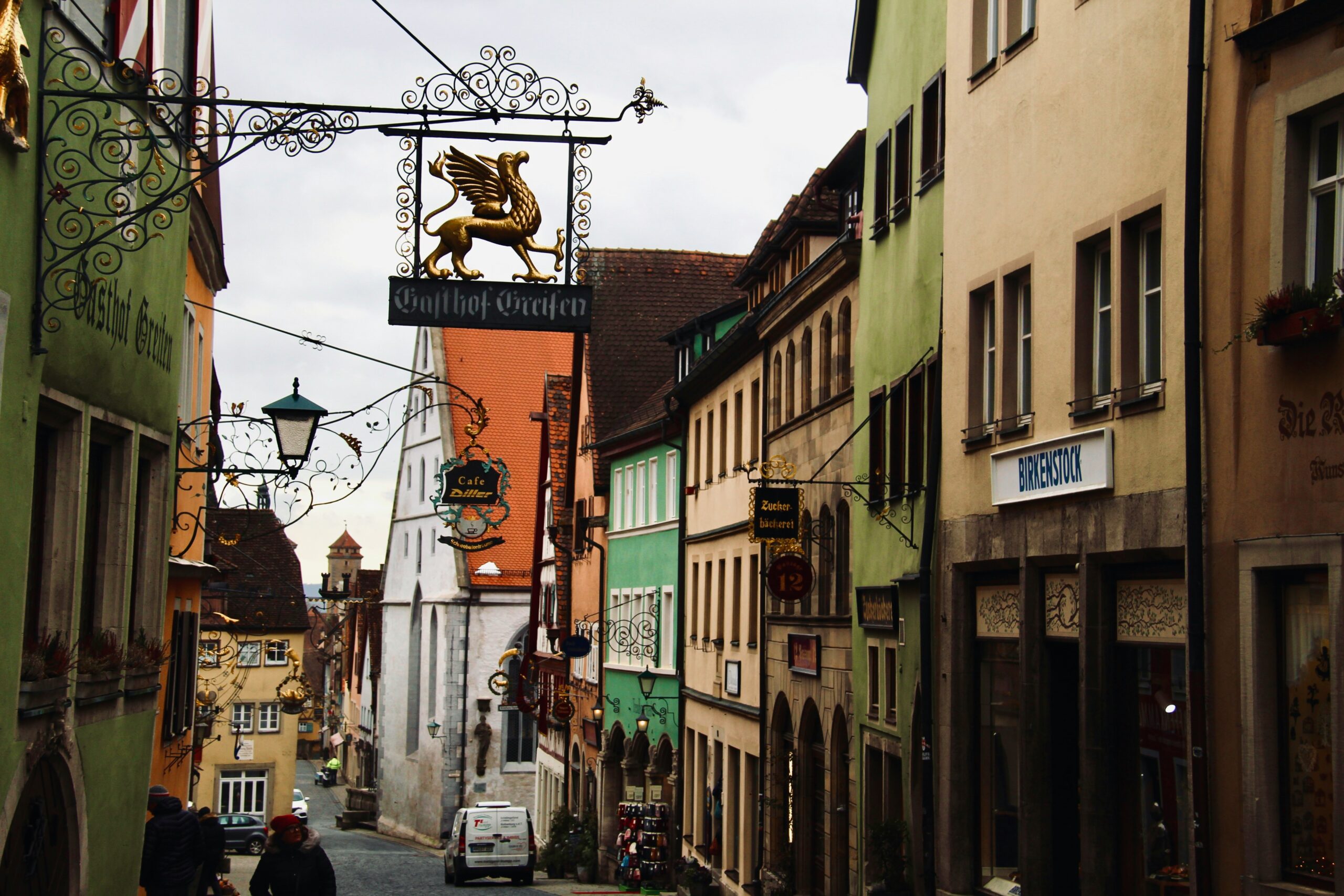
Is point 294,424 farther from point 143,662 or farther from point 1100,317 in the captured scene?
point 1100,317

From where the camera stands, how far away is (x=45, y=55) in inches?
387

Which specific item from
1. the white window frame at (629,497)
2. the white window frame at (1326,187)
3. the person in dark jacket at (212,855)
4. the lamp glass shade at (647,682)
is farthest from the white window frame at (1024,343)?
the white window frame at (629,497)

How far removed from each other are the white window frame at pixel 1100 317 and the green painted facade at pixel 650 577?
22.9 m

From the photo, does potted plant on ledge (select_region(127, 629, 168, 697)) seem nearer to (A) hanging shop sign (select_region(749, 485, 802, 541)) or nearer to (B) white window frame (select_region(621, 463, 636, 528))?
(A) hanging shop sign (select_region(749, 485, 802, 541))

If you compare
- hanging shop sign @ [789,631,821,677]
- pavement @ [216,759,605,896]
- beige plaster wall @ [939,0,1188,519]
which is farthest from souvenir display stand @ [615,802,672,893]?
beige plaster wall @ [939,0,1188,519]

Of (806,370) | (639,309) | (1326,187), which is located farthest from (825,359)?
(639,309)

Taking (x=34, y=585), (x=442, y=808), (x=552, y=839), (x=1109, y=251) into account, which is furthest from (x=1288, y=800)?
(x=442, y=808)

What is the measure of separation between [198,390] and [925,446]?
1087cm

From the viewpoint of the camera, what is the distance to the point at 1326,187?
9.97 metres

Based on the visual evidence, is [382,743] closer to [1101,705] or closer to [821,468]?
[821,468]

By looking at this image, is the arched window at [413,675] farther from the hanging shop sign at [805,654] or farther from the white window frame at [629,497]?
the hanging shop sign at [805,654]

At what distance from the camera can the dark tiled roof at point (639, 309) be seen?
4625 centimetres

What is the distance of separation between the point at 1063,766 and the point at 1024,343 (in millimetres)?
3537

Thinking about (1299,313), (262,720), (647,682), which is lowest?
(262,720)
